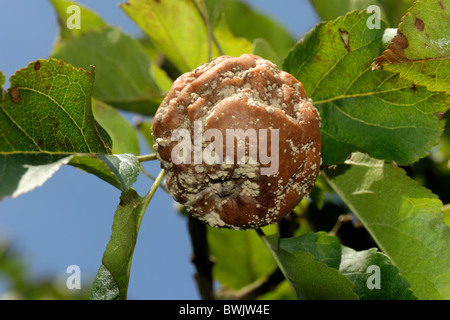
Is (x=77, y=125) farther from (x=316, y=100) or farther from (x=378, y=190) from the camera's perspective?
(x=378, y=190)

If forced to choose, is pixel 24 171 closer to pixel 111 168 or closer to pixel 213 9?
pixel 111 168

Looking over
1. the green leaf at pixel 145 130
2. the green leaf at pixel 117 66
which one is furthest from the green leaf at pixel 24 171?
the green leaf at pixel 145 130

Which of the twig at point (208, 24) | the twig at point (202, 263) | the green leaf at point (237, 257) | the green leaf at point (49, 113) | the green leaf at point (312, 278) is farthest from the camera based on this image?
the green leaf at point (237, 257)

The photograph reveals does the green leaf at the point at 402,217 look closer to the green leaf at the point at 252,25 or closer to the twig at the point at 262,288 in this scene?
the twig at the point at 262,288

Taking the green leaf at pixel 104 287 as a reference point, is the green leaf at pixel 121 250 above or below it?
above

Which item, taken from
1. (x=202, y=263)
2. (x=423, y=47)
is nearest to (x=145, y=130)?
(x=202, y=263)

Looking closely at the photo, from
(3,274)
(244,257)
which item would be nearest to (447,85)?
(244,257)

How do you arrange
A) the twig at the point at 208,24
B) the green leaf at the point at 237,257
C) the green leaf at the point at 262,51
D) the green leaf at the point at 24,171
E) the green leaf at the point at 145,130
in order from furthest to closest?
1. the green leaf at the point at 237,257
2. the green leaf at the point at 145,130
3. the twig at the point at 208,24
4. the green leaf at the point at 262,51
5. the green leaf at the point at 24,171

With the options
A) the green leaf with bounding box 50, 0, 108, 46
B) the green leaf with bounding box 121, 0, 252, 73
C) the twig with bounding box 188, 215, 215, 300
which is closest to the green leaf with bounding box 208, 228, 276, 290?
the twig with bounding box 188, 215, 215, 300
